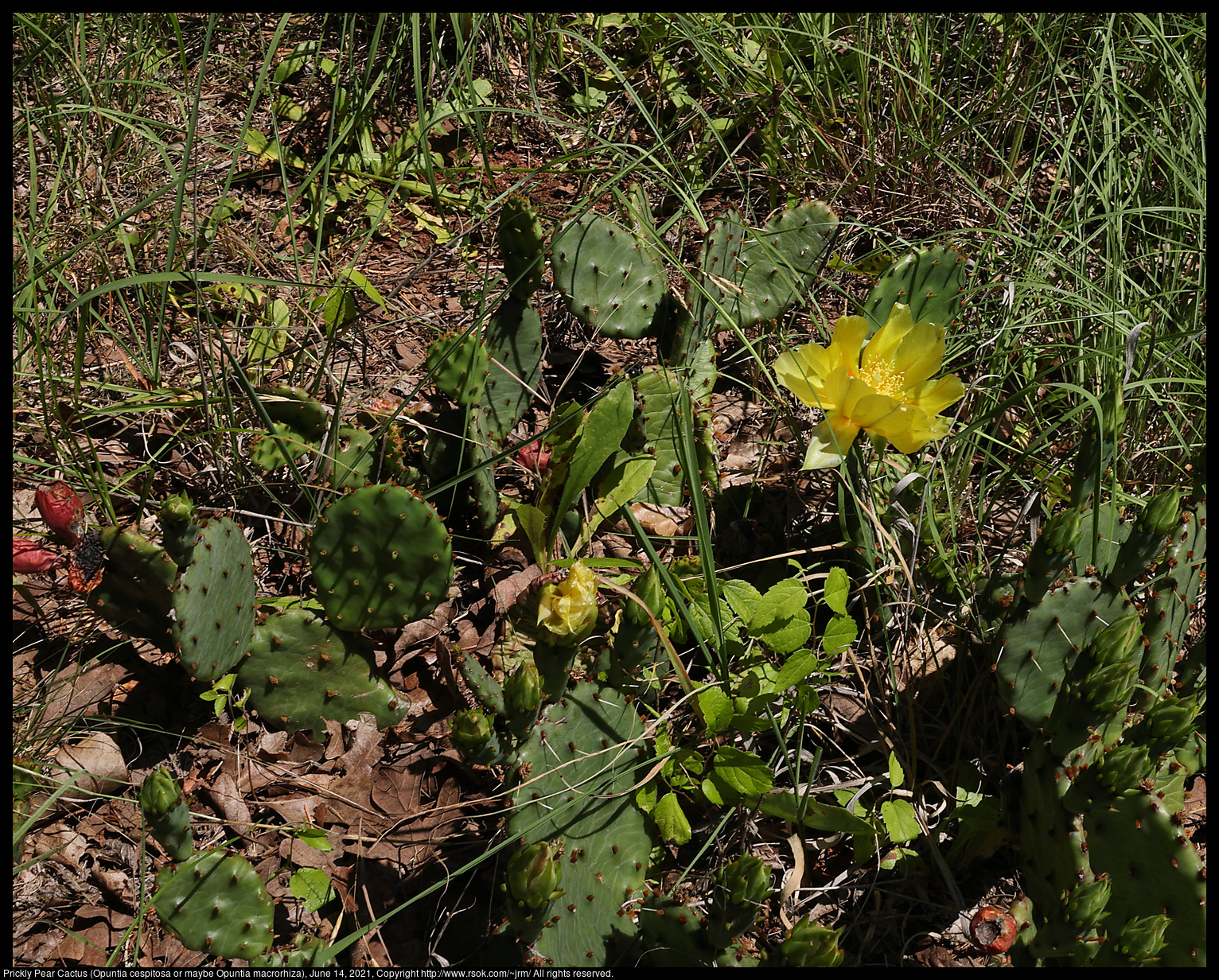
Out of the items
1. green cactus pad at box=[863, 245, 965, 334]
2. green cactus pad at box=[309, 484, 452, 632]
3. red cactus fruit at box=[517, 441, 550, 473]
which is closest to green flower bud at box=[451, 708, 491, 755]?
green cactus pad at box=[309, 484, 452, 632]

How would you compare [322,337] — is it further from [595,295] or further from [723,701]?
[723,701]

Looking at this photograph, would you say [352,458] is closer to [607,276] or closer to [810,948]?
[607,276]

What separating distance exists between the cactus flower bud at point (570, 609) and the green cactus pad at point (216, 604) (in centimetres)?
64

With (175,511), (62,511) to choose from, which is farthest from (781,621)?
(62,511)

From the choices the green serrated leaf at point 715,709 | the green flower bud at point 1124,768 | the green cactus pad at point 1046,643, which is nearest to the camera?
the green flower bud at point 1124,768

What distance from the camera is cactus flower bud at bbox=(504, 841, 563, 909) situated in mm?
1159

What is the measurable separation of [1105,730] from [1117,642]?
0.65 ft

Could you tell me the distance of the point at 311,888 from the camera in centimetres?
155

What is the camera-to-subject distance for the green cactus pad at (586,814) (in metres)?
1.34

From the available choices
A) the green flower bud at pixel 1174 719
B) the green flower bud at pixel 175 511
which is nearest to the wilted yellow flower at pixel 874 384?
the green flower bud at pixel 1174 719

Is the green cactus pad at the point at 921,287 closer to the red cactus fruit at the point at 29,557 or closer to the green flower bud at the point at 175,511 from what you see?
the green flower bud at the point at 175,511

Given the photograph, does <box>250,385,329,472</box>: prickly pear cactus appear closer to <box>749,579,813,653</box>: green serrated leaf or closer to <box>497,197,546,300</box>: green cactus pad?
<box>497,197,546,300</box>: green cactus pad

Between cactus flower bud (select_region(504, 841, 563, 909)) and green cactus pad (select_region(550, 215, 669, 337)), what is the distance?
49.2 inches
